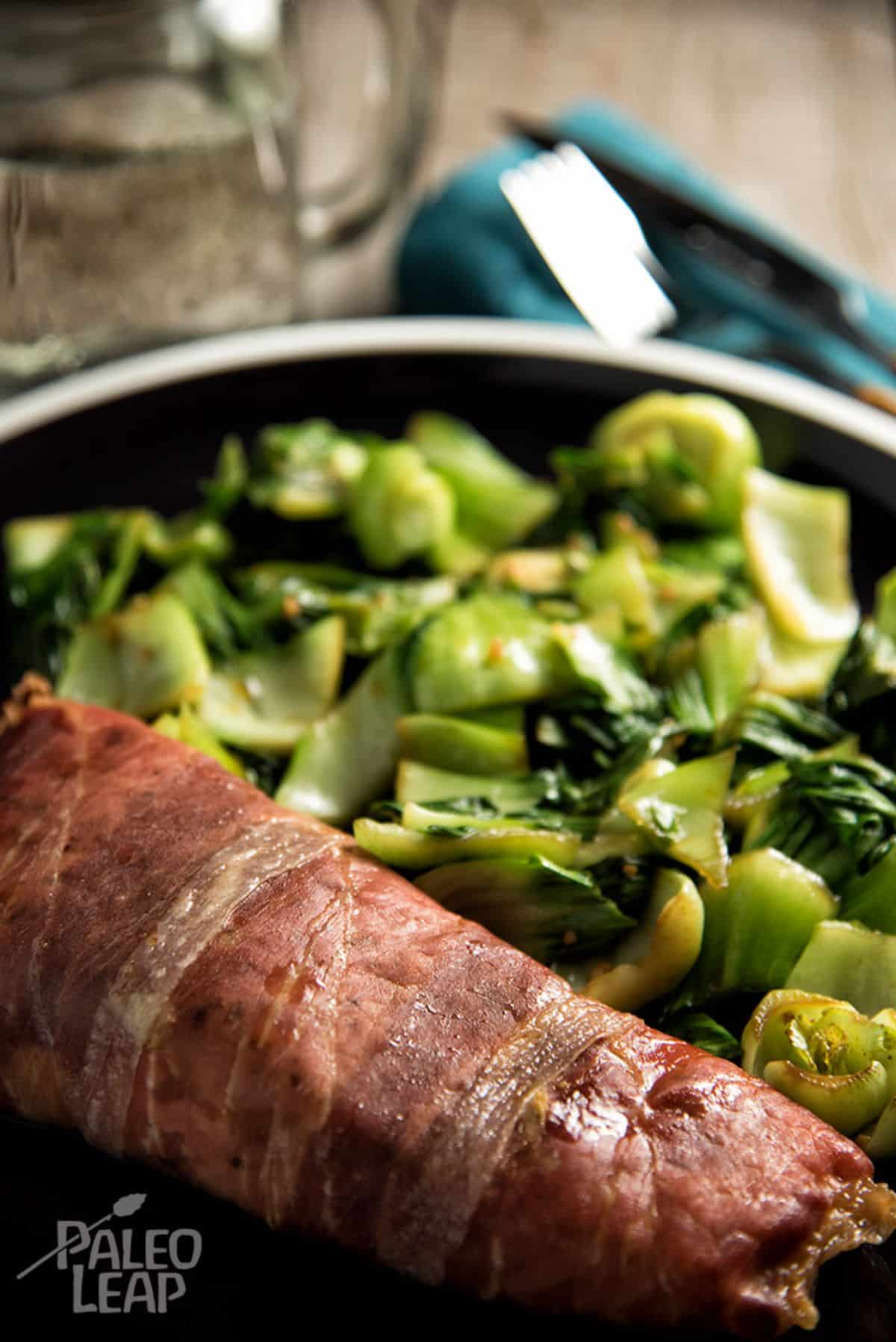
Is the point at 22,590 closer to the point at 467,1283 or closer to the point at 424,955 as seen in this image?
the point at 424,955

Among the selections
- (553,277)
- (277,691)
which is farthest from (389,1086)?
(553,277)

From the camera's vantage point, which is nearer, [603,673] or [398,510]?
[603,673]

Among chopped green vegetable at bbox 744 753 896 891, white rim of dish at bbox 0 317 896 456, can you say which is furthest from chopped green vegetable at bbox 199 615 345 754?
white rim of dish at bbox 0 317 896 456

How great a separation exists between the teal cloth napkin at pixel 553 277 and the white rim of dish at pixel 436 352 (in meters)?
0.59

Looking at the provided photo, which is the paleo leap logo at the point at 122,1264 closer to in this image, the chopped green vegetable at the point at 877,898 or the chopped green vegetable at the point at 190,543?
the chopped green vegetable at the point at 877,898

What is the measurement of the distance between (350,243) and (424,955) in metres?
4.18

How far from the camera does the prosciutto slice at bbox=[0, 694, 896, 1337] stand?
2316mm

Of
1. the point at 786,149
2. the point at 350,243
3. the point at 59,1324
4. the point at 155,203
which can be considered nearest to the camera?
the point at 59,1324

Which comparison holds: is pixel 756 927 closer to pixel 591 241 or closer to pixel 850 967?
pixel 850 967

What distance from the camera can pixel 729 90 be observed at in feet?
26.3

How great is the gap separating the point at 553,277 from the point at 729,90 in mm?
2963

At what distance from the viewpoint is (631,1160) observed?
2354mm

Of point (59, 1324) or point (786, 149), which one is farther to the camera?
point (786, 149)

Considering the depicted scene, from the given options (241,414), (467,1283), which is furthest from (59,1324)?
(241,414)
